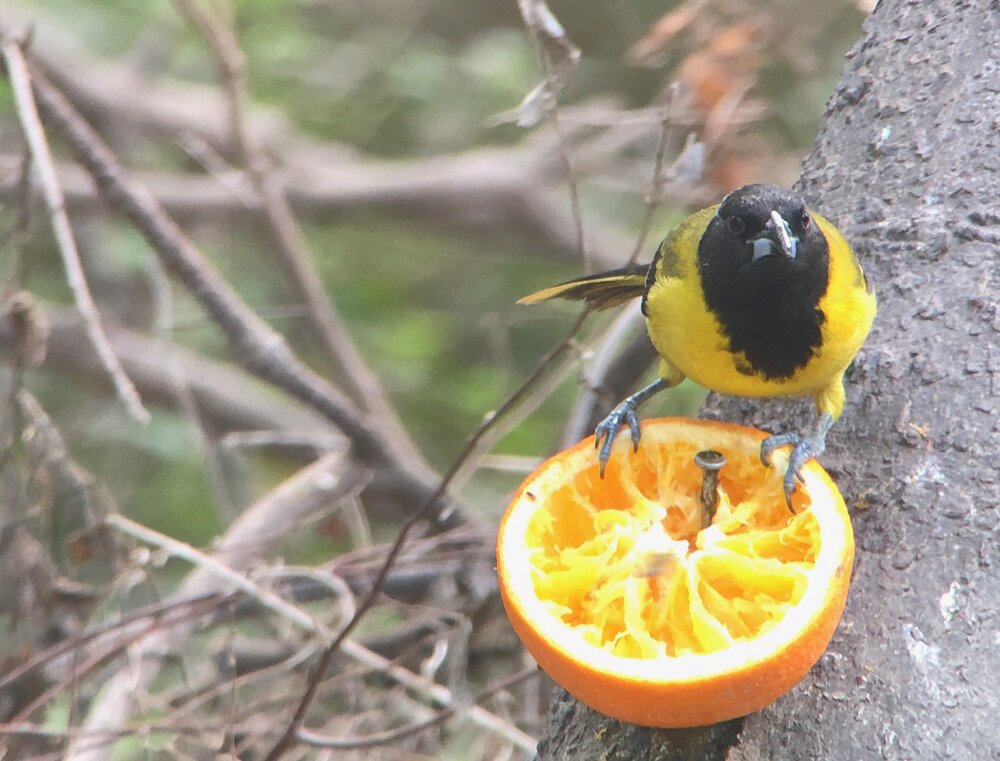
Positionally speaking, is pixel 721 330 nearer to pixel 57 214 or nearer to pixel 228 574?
pixel 228 574

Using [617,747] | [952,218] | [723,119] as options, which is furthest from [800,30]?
[617,747]

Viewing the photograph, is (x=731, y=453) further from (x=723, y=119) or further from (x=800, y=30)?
(x=800, y=30)

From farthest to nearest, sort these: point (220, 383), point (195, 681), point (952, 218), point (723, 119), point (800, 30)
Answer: point (220, 383)
point (800, 30)
point (723, 119)
point (195, 681)
point (952, 218)

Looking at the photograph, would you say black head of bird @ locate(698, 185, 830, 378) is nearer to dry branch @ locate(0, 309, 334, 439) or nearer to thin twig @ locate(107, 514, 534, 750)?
thin twig @ locate(107, 514, 534, 750)

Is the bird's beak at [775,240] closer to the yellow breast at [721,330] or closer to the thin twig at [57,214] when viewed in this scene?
the yellow breast at [721,330]

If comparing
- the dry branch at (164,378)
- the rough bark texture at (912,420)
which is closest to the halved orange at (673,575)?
the rough bark texture at (912,420)

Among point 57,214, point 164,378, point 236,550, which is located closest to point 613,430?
point 236,550
